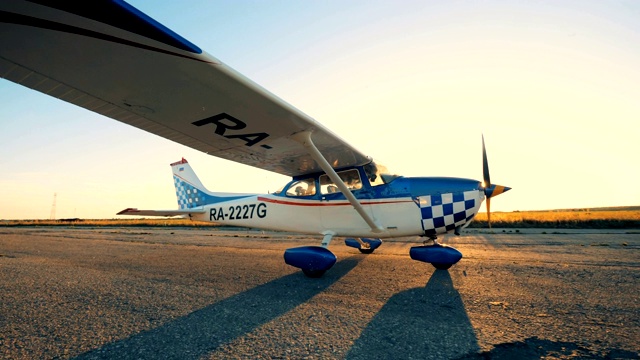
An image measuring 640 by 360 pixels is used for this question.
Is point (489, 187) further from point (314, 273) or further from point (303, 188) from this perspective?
point (303, 188)

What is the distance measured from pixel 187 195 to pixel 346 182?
5686 millimetres

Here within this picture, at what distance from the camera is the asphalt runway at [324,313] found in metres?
1.97

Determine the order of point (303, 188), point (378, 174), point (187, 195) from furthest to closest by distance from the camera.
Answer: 1. point (187, 195)
2. point (303, 188)
3. point (378, 174)

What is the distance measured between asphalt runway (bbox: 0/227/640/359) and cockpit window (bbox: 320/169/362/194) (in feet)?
5.85

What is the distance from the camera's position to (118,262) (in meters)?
5.86

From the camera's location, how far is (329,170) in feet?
16.6

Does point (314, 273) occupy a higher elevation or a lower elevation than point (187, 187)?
lower

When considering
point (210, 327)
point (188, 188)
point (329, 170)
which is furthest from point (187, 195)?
point (210, 327)

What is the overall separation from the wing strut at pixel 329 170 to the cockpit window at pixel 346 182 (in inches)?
32.4

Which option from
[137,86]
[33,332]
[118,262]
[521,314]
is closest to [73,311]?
[33,332]

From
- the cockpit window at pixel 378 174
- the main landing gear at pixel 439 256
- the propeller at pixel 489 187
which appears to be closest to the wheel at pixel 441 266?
the main landing gear at pixel 439 256

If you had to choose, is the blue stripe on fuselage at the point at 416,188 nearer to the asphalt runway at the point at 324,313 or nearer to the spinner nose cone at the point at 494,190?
the spinner nose cone at the point at 494,190

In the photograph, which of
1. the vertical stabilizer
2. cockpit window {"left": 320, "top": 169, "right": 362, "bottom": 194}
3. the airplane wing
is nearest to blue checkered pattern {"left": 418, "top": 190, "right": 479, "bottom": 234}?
cockpit window {"left": 320, "top": 169, "right": 362, "bottom": 194}

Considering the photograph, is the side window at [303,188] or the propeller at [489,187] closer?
the propeller at [489,187]
